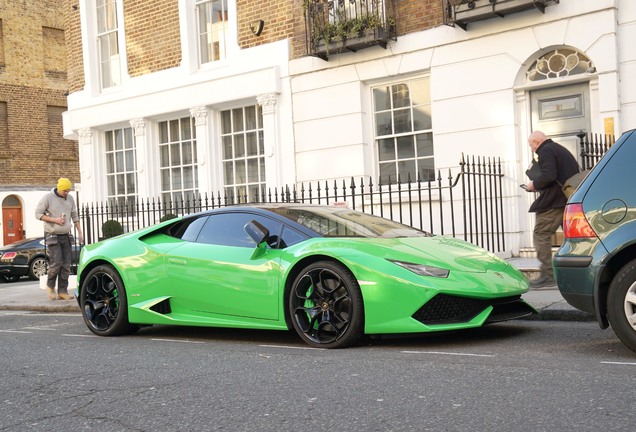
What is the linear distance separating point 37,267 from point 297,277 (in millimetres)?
16129

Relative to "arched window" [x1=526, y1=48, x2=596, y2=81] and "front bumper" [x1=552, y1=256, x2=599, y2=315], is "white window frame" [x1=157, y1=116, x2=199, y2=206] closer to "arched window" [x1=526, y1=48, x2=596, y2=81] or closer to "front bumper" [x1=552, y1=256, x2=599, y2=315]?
"arched window" [x1=526, y1=48, x2=596, y2=81]

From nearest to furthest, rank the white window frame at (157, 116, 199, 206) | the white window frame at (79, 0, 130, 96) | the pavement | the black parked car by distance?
the pavement → the white window frame at (157, 116, 199, 206) → the white window frame at (79, 0, 130, 96) → the black parked car

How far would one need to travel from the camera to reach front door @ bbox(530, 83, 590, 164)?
12.4 meters

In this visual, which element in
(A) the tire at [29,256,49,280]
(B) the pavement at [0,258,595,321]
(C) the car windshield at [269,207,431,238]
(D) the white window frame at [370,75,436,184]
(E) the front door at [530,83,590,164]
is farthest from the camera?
(A) the tire at [29,256,49,280]

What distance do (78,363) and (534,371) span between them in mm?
3594

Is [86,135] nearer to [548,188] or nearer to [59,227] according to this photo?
[59,227]

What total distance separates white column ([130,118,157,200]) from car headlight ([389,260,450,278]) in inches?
509

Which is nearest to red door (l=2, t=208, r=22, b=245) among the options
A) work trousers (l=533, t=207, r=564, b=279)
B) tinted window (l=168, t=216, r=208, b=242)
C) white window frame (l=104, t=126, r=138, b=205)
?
white window frame (l=104, t=126, r=138, b=205)

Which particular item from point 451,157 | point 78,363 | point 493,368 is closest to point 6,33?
point 451,157

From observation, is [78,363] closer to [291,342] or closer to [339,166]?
[291,342]

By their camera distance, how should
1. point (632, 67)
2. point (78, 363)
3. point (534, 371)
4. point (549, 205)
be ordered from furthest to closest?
1. point (632, 67)
2. point (549, 205)
3. point (78, 363)
4. point (534, 371)

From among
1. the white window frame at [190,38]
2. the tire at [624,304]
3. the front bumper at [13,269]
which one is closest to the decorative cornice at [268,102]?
the white window frame at [190,38]

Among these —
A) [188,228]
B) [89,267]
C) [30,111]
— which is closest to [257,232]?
[188,228]

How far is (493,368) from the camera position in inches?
219
